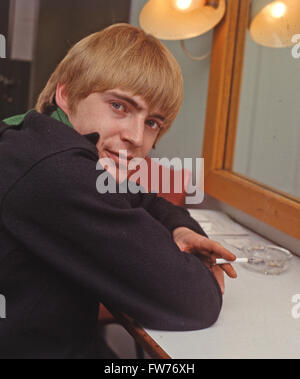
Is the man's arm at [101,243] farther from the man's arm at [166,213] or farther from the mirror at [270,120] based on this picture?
the mirror at [270,120]

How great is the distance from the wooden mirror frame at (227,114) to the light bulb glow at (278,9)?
0.09 metres

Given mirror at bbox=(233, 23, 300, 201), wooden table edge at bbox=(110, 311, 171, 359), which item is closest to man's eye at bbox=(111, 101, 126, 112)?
wooden table edge at bbox=(110, 311, 171, 359)

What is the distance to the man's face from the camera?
0.64 m

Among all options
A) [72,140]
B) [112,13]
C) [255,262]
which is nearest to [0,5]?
[112,13]

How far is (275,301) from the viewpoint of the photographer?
2.11 feet

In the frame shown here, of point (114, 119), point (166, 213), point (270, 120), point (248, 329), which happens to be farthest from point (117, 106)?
point (270, 120)

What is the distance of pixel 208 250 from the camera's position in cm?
65

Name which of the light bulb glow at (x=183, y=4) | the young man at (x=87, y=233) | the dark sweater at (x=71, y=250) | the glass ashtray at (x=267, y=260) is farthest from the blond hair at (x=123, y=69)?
the light bulb glow at (x=183, y=4)

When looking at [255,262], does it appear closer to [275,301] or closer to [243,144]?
[275,301]

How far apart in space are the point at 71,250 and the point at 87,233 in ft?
0.11

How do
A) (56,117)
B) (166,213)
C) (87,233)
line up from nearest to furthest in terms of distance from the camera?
(87,233) < (56,117) < (166,213)

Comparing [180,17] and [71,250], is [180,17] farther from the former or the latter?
[71,250]

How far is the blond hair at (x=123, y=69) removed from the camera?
0.64 m
